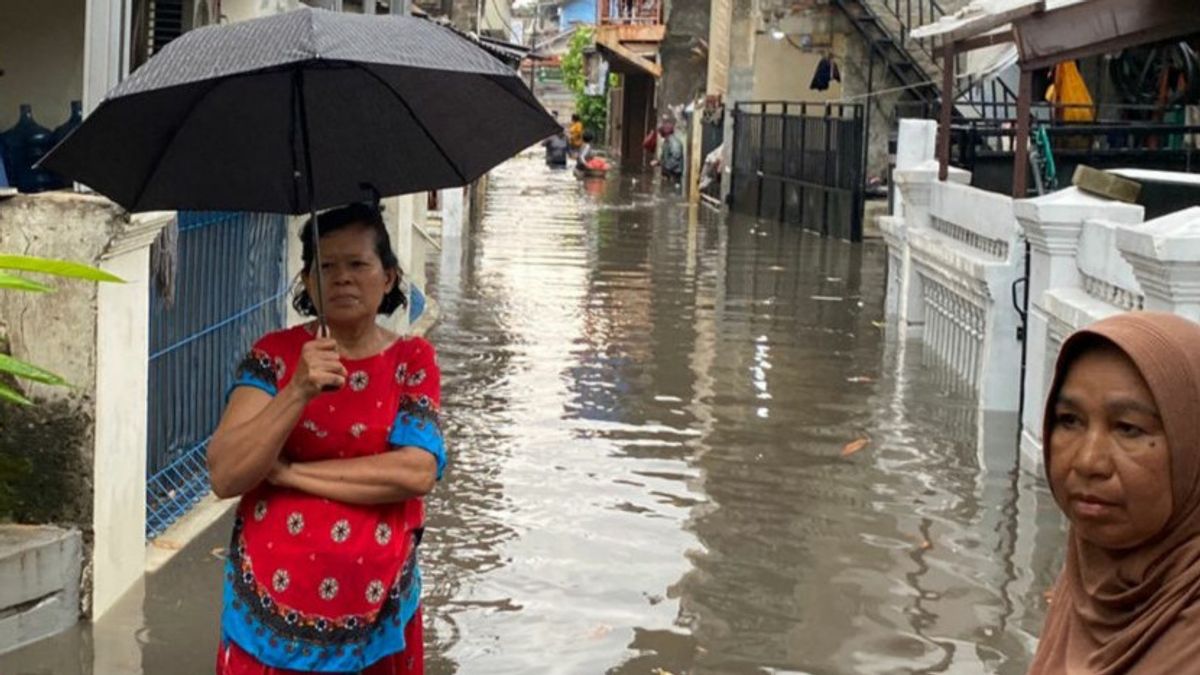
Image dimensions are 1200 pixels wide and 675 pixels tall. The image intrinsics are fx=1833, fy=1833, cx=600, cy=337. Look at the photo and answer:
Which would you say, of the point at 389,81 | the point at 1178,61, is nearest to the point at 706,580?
the point at 389,81

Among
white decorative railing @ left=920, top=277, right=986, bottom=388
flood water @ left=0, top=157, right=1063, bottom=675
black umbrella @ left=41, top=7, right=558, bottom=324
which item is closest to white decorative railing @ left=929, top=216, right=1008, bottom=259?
white decorative railing @ left=920, top=277, right=986, bottom=388

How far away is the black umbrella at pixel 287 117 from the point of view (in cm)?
395

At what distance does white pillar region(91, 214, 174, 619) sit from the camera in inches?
243

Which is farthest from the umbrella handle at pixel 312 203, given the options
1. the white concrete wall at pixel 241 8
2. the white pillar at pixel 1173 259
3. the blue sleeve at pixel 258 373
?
the white concrete wall at pixel 241 8

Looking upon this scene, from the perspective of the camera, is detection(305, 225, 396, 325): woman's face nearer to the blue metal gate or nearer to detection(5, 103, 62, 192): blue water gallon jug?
the blue metal gate

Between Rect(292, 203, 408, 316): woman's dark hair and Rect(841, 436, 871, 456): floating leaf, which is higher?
Rect(292, 203, 408, 316): woman's dark hair

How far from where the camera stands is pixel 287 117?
418 cm

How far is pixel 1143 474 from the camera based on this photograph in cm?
267

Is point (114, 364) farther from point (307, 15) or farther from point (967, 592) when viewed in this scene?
point (967, 592)

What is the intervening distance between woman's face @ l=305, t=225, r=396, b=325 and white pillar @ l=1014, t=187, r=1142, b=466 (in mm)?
5745

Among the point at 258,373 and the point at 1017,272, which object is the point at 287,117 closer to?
the point at 258,373

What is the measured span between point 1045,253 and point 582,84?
231 feet

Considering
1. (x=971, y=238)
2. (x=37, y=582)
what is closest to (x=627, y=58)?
(x=971, y=238)

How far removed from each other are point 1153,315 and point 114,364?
431 centimetres
